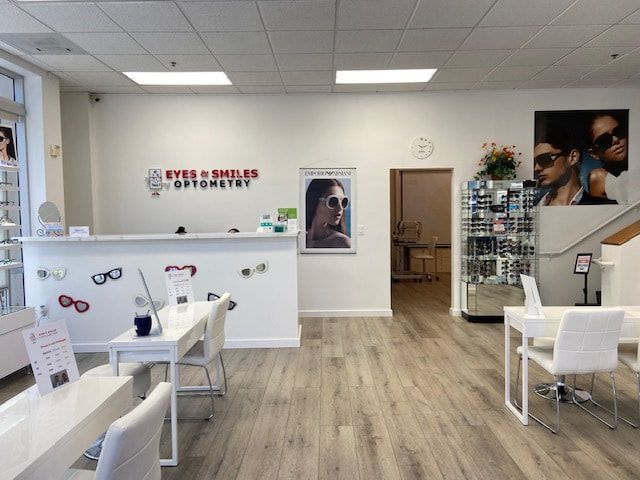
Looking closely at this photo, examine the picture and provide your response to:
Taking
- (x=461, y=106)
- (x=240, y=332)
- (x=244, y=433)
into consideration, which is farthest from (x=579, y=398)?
(x=461, y=106)

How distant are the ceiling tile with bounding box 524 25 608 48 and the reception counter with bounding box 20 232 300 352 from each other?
10.8 feet

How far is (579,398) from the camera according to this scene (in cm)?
374

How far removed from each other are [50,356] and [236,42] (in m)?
3.82

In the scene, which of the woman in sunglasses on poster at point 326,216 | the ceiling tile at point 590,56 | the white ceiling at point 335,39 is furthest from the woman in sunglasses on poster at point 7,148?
the ceiling tile at point 590,56

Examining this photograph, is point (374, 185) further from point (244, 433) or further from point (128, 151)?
point (244, 433)

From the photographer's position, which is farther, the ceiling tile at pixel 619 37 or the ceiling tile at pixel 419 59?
the ceiling tile at pixel 419 59

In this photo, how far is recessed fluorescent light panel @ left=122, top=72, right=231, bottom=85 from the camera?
5840mm

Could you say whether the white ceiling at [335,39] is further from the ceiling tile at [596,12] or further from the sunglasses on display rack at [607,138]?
the sunglasses on display rack at [607,138]

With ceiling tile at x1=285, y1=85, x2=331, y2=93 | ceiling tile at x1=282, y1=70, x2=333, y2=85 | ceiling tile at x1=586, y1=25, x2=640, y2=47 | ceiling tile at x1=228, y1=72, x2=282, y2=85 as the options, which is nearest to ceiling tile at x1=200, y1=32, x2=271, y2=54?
ceiling tile at x1=228, y1=72, x2=282, y2=85

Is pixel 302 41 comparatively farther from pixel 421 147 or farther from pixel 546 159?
pixel 546 159

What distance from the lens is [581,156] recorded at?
6758 millimetres

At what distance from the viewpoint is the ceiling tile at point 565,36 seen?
4.51 meters

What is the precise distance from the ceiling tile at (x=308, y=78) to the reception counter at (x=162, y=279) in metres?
2.20

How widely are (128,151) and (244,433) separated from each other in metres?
5.02
